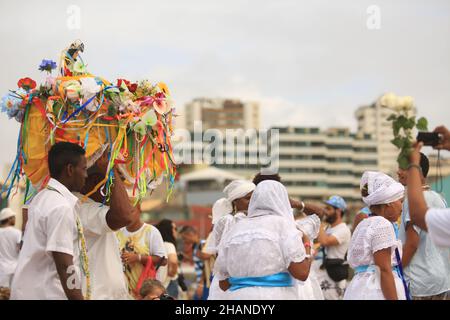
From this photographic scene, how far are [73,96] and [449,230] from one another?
9.88ft

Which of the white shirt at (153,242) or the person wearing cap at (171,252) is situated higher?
the white shirt at (153,242)

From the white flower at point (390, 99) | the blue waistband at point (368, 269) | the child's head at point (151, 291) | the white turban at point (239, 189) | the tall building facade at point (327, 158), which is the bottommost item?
the tall building facade at point (327, 158)

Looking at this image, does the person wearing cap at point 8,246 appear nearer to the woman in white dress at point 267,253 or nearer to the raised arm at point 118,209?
the raised arm at point 118,209

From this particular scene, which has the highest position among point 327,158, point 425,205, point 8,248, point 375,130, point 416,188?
point 416,188

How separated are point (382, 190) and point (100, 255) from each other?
2271mm

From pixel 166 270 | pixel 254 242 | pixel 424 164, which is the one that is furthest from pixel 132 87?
pixel 166 270

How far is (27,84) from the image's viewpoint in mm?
7336

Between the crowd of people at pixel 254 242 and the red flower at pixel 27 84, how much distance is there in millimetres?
791

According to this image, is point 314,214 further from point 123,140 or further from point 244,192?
point 123,140

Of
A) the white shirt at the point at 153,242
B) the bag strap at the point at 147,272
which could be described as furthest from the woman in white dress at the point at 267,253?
the white shirt at the point at 153,242

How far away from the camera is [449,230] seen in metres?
5.62

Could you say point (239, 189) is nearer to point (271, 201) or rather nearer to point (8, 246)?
point (271, 201)

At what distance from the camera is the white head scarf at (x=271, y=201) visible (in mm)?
7027
